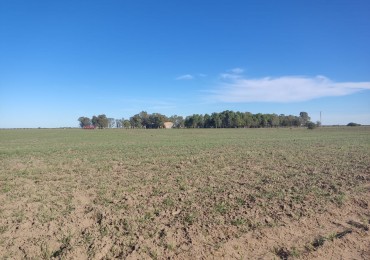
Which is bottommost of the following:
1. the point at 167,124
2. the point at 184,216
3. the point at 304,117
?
the point at 184,216

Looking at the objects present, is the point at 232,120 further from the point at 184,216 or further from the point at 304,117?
the point at 184,216

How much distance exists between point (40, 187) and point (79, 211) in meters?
3.55

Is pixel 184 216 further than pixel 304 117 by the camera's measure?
No

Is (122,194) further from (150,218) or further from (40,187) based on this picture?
(40,187)

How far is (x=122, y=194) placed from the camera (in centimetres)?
940

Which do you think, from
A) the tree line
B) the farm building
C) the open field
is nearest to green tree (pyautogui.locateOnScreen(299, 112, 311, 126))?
the tree line

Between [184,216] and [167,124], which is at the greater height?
[167,124]

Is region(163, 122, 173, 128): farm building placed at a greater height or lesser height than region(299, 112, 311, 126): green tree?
lesser

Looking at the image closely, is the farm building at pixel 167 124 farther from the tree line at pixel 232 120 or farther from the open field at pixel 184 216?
the open field at pixel 184 216

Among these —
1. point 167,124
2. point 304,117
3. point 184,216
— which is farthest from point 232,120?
point 184,216

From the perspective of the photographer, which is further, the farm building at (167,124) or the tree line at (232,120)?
the farm building at (167,124)

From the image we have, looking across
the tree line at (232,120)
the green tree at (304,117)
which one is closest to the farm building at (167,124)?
the tree line at (232,120)

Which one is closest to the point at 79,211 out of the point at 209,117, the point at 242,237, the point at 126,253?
the point at 126,253

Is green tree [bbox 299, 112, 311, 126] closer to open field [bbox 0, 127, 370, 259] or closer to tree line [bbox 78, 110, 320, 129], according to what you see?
tree line [bbox 78, 110, 320, 129]
